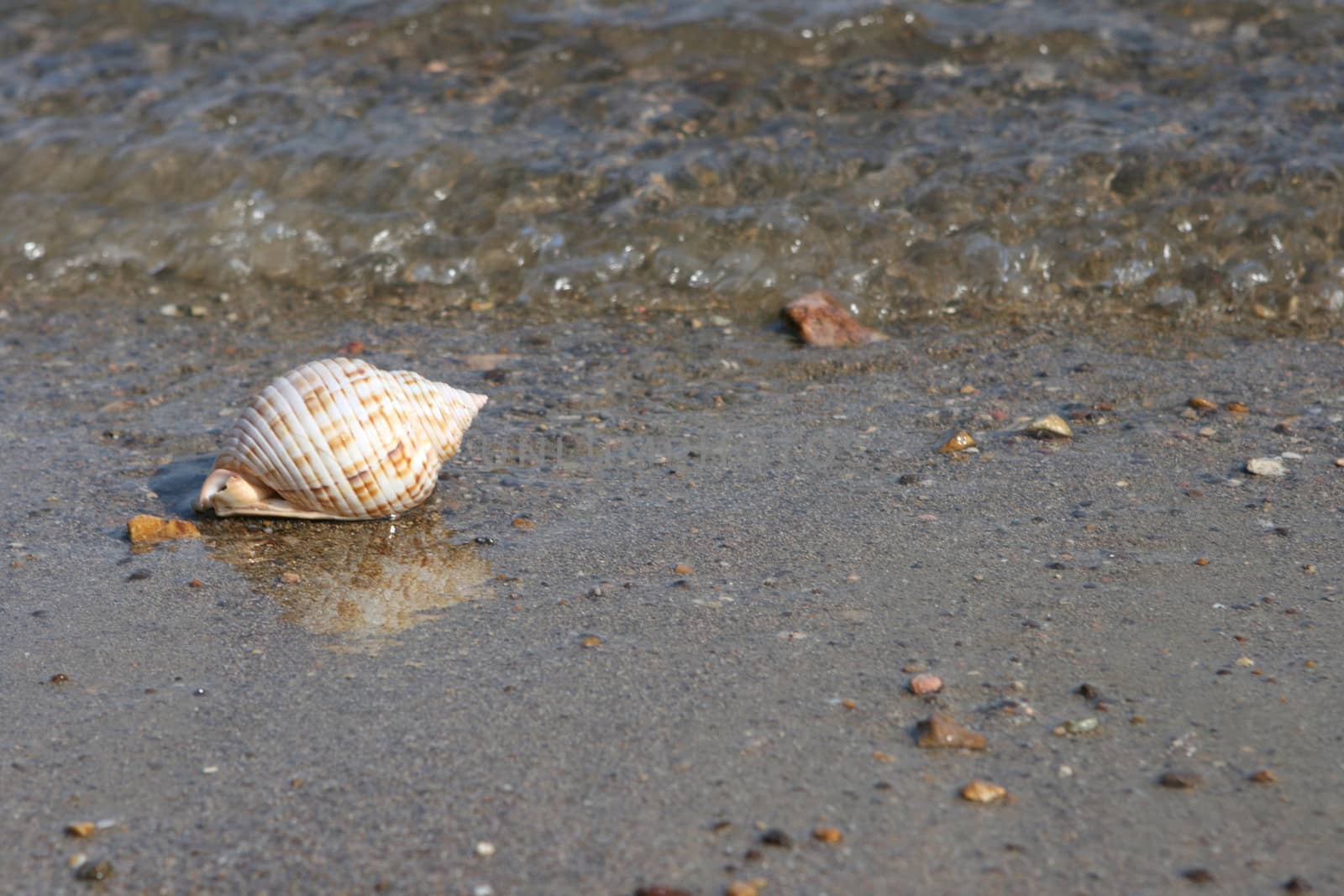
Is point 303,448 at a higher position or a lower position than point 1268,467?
higher

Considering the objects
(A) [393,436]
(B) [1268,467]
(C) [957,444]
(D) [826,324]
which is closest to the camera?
(A) [393,436]

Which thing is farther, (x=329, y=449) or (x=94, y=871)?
(x=329, y=449)

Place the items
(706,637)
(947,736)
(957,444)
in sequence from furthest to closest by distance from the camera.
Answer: (957,444) < (706,637) < (947,736)

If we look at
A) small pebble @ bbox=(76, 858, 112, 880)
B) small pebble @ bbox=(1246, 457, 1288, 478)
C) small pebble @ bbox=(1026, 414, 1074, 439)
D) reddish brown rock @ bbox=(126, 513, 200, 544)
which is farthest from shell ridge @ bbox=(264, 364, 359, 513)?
small pebble @ bbox=(1246, 457, 1288, 478)

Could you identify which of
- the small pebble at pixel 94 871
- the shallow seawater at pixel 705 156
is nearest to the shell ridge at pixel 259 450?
the small pebble at pixel 94 871

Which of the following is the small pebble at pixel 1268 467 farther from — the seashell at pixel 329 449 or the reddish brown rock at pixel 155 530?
the reddish brown rock at pixel 155 530

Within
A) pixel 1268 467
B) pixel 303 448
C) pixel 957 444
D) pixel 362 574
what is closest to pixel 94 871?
pixel 362 574

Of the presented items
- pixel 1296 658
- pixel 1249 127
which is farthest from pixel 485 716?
pixel 1249 127

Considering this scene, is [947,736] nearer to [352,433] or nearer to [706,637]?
[706,637]

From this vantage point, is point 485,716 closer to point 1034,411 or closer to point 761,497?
point 761,497
